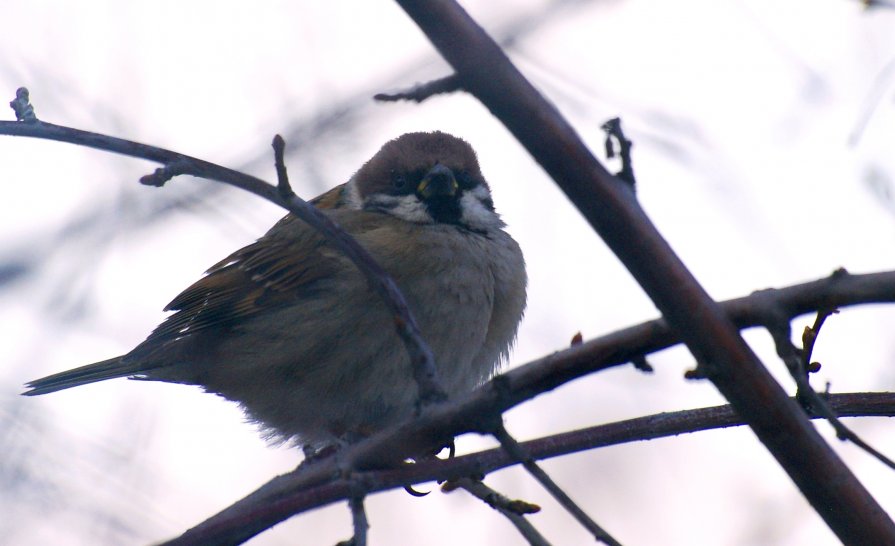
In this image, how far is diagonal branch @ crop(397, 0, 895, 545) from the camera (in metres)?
1.36

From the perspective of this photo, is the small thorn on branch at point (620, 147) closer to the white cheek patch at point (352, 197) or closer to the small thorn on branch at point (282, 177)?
the small thorn on branch at point (282, 177)

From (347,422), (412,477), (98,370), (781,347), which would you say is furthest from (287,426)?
(781,347)

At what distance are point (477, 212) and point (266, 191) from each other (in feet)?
8.10

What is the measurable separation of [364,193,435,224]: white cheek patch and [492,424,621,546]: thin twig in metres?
2.41

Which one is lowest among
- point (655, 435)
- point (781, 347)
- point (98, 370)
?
point (781, 347)

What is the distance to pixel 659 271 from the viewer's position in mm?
1413

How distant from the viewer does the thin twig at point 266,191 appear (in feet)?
5.82

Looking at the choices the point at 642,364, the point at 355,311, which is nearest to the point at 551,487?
the point at 642,364

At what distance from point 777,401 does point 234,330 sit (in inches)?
121

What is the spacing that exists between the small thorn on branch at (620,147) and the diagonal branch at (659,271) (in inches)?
1.2

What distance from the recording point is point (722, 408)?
204cm

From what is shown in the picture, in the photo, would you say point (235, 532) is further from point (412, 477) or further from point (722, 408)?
point (722, 408)

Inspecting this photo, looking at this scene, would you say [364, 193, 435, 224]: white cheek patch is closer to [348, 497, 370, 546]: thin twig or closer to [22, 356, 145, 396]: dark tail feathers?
[22, 356, 145, 396]: dark tail feathers

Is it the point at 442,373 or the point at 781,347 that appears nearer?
the point at 781,347
